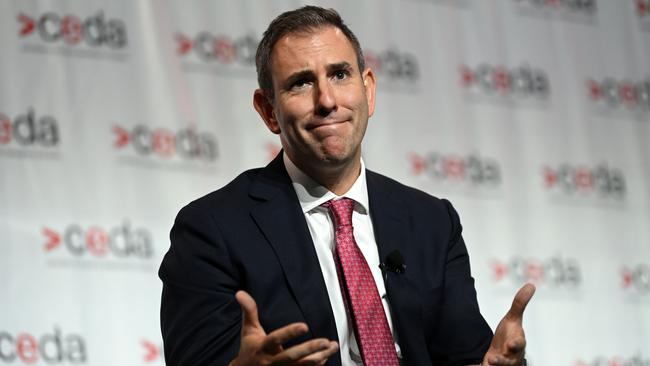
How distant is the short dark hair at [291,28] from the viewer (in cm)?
260

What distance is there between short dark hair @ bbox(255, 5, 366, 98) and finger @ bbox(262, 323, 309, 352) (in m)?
0.80

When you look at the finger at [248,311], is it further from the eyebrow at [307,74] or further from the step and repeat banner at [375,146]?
the step and repeat banner at [375,146]

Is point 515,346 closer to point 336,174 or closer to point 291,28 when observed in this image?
point 336,174

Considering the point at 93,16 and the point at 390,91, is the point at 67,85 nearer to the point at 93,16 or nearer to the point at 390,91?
the point at 93,16

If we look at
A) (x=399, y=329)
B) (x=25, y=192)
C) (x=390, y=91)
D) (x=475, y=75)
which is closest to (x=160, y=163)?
(x=25, y=192)

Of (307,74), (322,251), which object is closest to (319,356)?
(322,251)

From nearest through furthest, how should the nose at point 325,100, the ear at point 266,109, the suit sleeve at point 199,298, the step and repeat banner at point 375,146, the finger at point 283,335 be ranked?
the finger at point 283,335 < the suit sleeve at point 199,298 < the nose at point 325,100 < the ear at point 266,109 < the step and repeat banner at point 375,146

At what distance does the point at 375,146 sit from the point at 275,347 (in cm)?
284

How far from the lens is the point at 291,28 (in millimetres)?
2590

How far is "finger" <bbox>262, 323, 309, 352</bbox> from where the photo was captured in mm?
1988

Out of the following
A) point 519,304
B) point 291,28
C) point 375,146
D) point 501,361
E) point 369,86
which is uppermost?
point 291,28

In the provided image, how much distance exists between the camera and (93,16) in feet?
14.0

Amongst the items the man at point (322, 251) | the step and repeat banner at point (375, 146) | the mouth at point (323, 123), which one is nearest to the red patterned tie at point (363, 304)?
the man at point (322, 251)

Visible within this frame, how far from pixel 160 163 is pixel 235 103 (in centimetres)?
43
